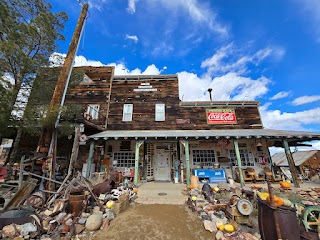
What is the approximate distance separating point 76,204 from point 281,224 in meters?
5.11

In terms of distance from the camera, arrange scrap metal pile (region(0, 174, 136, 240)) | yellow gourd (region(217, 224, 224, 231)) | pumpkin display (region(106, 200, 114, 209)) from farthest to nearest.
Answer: pumpkin display (region(106, 200, 114, 209))
yellow gourd (region(217, 224, 224, 231))
scrap metal pile (region(0, 174, 136, 240))

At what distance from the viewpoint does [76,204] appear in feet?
14.1

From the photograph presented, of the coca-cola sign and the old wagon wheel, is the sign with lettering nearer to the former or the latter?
the coca-cola sign

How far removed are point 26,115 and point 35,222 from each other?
520 centimetres

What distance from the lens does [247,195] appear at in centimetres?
543

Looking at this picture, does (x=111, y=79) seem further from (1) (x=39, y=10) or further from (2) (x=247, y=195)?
(2) (x=247, y=195)

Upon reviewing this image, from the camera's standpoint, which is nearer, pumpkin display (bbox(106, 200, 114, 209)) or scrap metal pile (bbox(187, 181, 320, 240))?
scrap metal pile (bbox(187, 181, 320, 240))

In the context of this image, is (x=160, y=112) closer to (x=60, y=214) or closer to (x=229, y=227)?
(x=60, y=214)

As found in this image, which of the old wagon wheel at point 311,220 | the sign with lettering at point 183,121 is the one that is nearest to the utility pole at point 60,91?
the sign with lettering at point 183,121

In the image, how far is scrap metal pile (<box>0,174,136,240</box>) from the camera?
3.34 meters

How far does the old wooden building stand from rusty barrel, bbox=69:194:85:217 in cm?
445

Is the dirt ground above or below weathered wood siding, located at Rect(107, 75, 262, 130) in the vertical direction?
below

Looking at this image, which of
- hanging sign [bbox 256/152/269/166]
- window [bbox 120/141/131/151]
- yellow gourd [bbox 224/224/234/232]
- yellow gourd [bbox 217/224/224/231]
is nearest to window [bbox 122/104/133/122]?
window [bbox 120/141/131/151]

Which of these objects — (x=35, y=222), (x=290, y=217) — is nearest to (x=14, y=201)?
(x=35, y=222)
